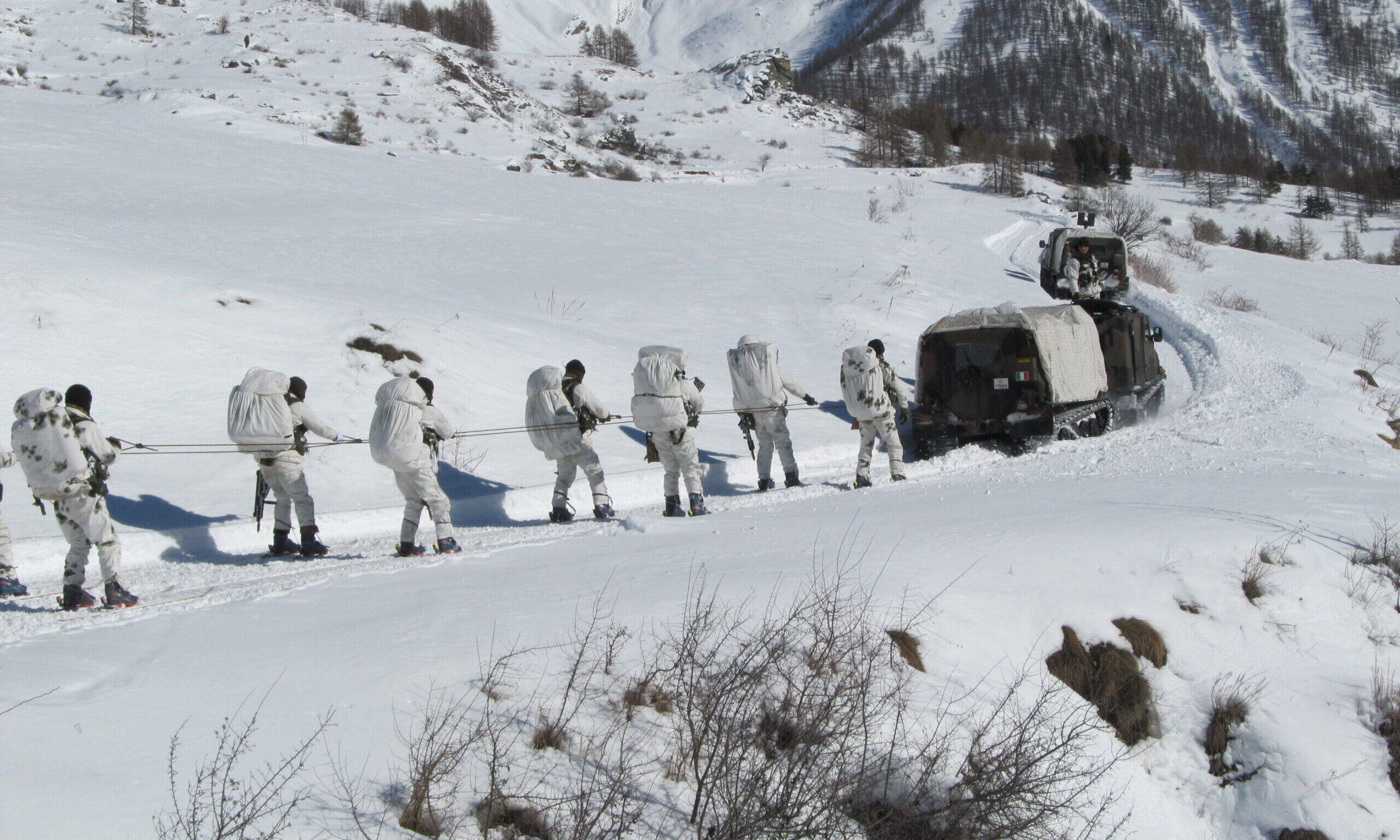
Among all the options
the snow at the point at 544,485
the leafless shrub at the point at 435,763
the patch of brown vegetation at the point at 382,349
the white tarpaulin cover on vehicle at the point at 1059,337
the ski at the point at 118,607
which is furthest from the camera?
the patch of brown vegetation at the point at 382,349

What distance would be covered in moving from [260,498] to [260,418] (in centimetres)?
73

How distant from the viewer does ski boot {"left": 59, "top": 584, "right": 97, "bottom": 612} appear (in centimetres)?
643

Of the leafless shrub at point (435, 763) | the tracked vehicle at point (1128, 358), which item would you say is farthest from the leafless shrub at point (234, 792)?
the tracked vehicle at point (1128, 358)

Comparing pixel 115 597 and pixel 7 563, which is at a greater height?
pixel 7 563

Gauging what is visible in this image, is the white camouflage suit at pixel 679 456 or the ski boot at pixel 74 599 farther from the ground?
the white camouflage suit at pixel 679 456

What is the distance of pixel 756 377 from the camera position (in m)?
11.0

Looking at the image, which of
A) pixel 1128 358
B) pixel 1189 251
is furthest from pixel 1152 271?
pixel 1128 358

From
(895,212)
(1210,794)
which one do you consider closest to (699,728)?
(1210,794)

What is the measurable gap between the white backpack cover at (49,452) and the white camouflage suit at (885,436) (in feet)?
22.7

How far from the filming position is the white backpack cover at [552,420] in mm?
9617

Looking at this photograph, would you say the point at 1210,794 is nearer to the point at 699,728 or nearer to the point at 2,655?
the point at 699,728

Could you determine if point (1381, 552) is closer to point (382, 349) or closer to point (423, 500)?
point (423, 500)

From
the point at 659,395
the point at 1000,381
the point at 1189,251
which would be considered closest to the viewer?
the point at 659,395

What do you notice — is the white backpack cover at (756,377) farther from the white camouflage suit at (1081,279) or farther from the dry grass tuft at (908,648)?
the white camouflage suit at (1081,279)
